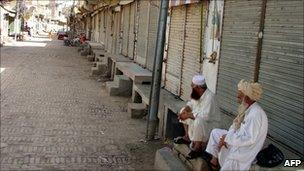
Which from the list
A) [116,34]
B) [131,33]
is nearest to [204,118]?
[131,33]

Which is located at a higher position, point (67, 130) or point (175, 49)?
point (175, 49)

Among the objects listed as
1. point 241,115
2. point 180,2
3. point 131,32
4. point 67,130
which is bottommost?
point 67,130

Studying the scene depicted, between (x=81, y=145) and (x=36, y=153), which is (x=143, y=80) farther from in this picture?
(x=36, y=153)

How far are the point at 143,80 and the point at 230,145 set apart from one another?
7.54m

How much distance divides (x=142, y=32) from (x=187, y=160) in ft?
34.4

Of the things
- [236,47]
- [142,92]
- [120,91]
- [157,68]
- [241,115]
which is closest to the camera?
[241,115]

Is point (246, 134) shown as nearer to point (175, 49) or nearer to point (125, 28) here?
point (175, 49)

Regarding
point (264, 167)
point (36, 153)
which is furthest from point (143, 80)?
point (264, 167)

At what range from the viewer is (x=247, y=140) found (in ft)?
15.6

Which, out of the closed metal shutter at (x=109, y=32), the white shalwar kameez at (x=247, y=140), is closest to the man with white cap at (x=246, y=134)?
the white shalwar kameez at (x=247, y=140)

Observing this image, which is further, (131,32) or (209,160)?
(131,32)

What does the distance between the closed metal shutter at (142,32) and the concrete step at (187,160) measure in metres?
8.91

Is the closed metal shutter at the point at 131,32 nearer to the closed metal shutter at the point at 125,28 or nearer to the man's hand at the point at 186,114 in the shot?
the closed metal shutter at the point at 125,28

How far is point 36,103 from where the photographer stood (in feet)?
39.6
